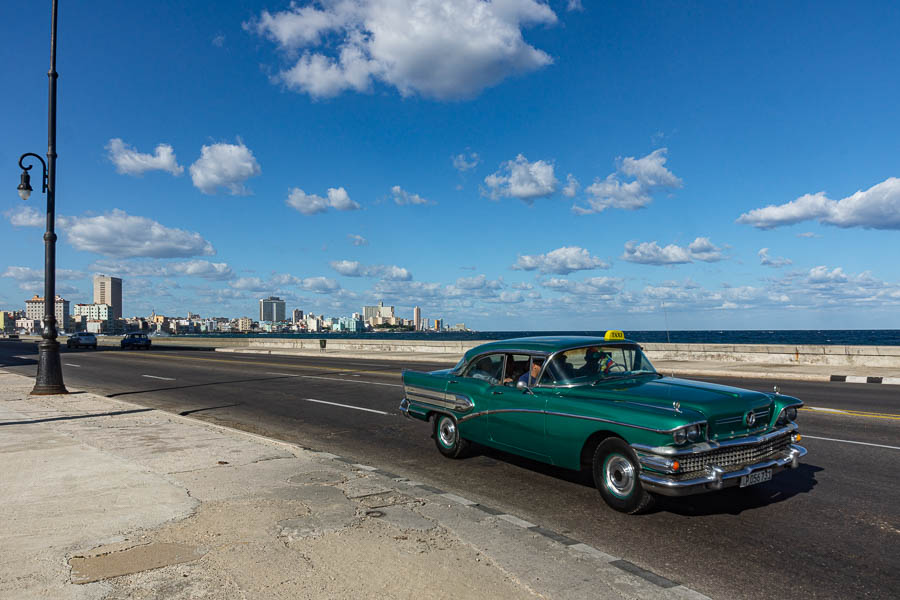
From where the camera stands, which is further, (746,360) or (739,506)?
(746,360)

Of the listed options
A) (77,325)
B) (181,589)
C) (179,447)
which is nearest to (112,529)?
(181,589)

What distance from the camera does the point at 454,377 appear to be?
7.86 meters

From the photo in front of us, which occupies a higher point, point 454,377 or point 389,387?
point 454,377

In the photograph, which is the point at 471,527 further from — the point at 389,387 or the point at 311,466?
the point at 389,387

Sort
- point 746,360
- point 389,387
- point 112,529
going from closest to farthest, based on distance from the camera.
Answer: point 112,529, point 389,387, point 746,360

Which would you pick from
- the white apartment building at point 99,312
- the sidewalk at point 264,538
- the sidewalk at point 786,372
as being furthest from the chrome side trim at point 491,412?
the white apartment building at point 99,312

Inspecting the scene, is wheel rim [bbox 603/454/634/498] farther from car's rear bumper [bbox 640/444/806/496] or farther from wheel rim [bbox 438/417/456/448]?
wheel rim [bbox 438/417/456/448]

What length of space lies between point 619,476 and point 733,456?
993 millimetres

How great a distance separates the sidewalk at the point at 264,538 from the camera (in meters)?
3.84

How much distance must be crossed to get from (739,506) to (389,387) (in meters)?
11.7

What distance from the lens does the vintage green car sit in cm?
519

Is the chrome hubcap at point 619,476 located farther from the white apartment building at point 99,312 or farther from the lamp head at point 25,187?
the white apartment building at point 99,312

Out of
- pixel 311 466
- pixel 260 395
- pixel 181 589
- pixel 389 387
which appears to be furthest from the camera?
pixel 389 387

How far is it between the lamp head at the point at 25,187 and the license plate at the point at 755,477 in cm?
1601
